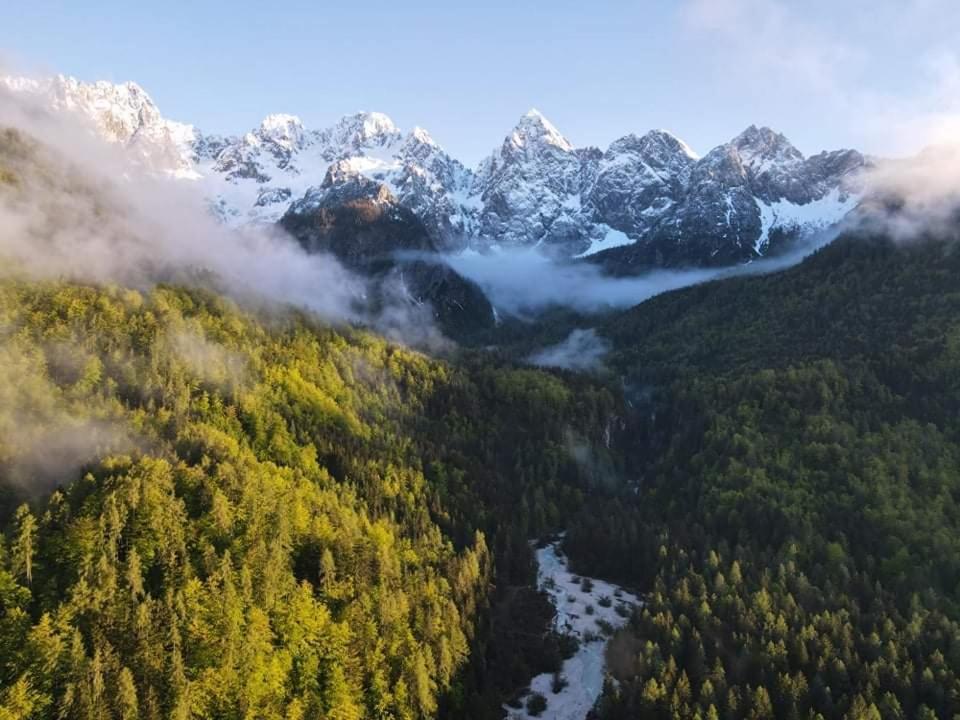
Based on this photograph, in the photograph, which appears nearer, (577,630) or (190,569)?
(190,569)

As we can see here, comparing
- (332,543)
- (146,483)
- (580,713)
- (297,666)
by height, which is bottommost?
(580,713)

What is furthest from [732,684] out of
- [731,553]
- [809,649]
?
[731,553]

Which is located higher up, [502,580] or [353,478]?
[353,478]

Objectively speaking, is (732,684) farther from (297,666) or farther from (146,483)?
(146,483)

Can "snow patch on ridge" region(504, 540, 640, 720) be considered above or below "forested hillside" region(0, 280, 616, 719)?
below

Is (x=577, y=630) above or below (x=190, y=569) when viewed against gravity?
below

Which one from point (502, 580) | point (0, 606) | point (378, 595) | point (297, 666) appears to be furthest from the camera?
point (502, 580)

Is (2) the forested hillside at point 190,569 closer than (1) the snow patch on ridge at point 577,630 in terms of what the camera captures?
Yes

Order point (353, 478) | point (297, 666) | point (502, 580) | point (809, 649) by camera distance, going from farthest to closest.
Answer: point (353, 478)
point (502, 580)
point (809, 649)
point (297, 666)

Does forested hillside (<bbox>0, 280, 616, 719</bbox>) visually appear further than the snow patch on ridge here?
No

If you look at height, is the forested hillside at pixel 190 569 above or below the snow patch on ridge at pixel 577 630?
above

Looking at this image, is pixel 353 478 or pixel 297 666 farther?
pixel 353 478
